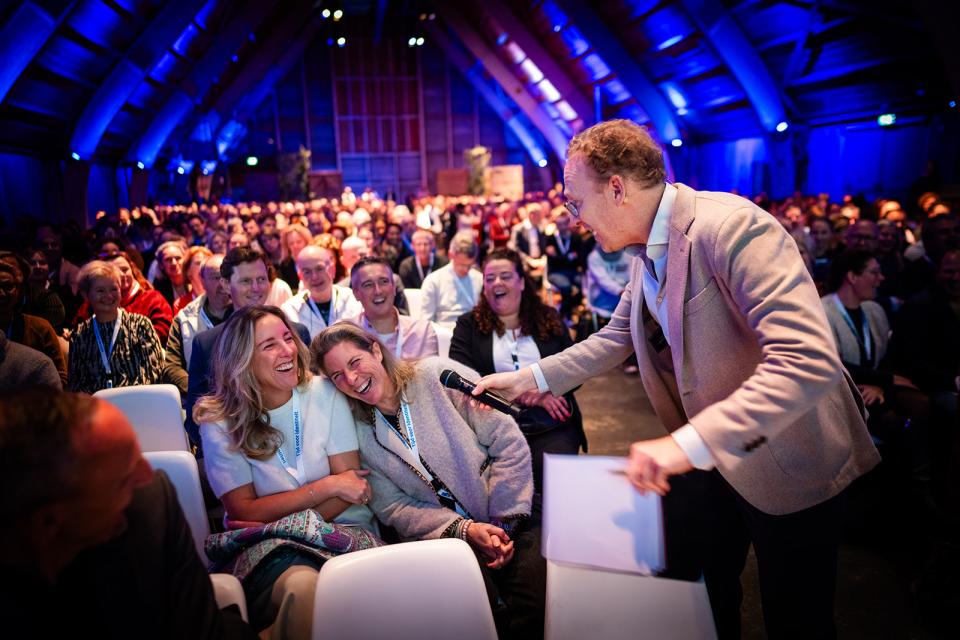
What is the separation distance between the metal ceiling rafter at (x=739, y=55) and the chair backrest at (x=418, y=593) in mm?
12070

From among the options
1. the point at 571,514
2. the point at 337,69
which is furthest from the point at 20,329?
the point at 337,69

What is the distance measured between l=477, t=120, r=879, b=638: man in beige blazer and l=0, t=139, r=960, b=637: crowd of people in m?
0.16

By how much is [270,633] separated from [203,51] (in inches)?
709

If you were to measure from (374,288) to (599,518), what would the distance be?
237cm

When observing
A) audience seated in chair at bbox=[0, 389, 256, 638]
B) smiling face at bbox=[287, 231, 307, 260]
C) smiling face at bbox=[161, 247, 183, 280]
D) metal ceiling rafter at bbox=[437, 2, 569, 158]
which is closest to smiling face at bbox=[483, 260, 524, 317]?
audience seated in chair at bbox=[0, 389, 256, 638]

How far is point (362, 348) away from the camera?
2.09m

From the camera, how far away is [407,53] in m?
26.1

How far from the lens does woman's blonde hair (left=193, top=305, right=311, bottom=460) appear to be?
1984 millimetres

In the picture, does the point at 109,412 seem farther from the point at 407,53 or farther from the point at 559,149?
the point at 407,53

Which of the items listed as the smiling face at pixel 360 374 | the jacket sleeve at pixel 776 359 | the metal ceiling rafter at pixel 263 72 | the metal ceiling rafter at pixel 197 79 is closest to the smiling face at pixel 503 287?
the smiling face at pixel 360 374

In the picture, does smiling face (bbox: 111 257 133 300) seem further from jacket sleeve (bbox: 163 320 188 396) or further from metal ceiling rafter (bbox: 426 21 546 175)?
metal ceiling rafter (bbox: 426 21 546 175)

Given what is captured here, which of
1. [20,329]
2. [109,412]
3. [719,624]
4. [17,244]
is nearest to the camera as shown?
[109,412]

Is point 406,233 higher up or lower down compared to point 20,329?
higher up

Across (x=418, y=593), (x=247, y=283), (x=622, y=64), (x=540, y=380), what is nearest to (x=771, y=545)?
(x=540, y=380)
